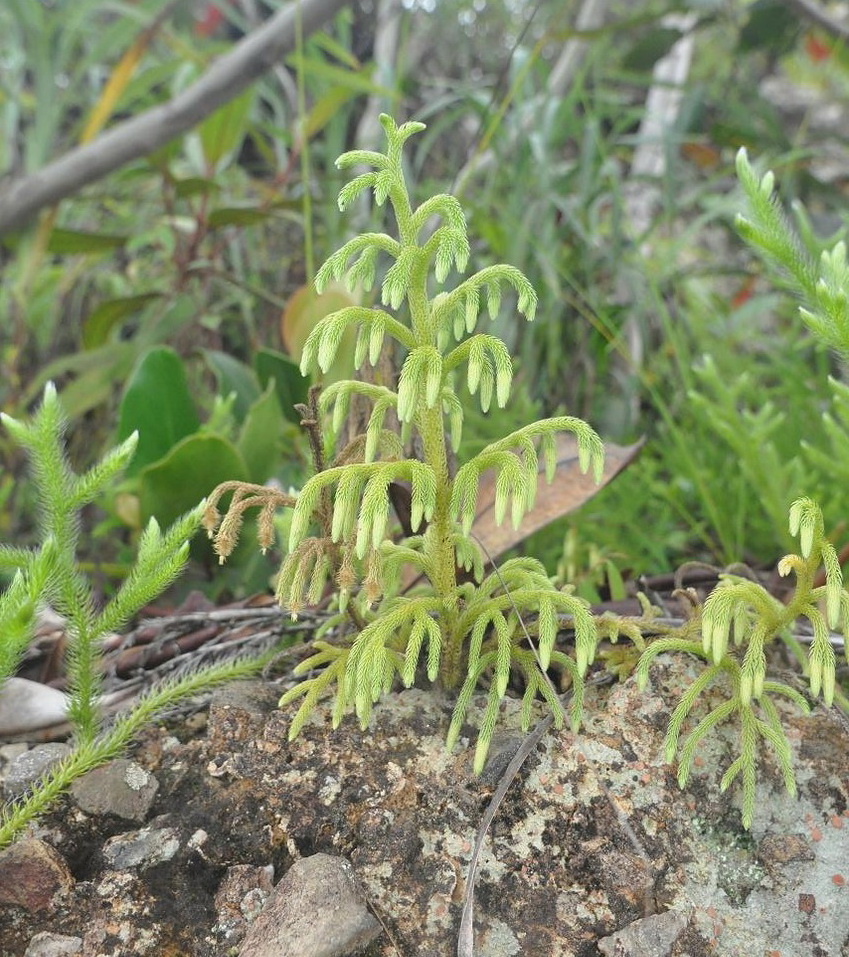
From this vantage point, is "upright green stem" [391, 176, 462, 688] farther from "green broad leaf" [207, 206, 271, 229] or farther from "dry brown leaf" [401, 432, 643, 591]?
"green broad leaf" [207, 206, 271, 229]

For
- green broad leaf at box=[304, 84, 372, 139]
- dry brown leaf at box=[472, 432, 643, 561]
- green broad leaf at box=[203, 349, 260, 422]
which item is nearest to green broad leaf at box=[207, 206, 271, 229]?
green broad leaf at box=[304, 84, 372, 139]

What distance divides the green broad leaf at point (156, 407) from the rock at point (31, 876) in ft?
3.15

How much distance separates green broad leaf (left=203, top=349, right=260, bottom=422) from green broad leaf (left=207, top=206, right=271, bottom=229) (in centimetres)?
48

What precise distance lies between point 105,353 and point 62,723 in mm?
1512

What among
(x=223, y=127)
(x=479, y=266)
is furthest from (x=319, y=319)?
(x=223, y=127)

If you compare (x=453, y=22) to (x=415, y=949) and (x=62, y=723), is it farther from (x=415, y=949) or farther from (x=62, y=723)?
(x=415, y=949)

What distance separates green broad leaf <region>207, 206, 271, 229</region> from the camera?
8.27 ft

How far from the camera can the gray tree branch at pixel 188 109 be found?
7.94 ft

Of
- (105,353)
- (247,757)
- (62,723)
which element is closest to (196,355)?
(105,353)

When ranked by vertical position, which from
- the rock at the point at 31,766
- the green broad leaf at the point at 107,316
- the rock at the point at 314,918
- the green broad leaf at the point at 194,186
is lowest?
→ the rock at the point at 314,918

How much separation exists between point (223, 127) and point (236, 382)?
1.00 metres

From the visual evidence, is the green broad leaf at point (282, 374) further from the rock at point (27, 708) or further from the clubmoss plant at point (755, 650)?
the clubmoss plant at point (755, 650)

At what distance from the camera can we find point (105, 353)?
100.0 inches

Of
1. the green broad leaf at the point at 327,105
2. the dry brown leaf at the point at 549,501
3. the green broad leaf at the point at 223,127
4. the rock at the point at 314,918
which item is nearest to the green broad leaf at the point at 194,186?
the green broad leaf at the point at 223,127
